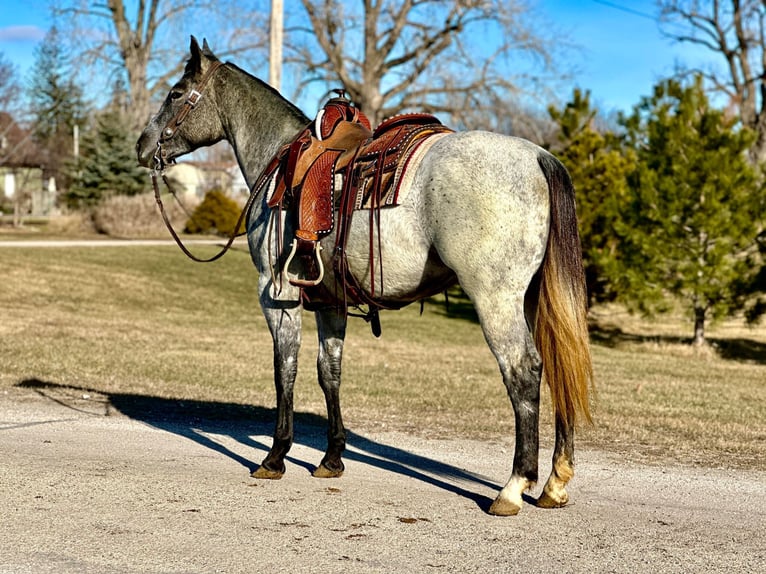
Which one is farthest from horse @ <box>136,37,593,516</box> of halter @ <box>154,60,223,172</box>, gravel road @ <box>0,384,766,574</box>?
halter @ <box>154,60,223,172</box>

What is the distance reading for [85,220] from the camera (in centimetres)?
3394

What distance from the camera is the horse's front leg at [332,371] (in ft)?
20.2

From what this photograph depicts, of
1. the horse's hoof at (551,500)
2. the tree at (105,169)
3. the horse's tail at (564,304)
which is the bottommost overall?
the horse's hoof at (551,500)

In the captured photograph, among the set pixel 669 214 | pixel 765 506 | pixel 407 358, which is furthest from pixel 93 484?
pixel 669 214

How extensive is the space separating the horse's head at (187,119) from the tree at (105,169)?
2977 centimetres

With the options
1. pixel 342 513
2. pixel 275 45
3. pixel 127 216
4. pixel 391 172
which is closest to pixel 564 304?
pixel 391 172

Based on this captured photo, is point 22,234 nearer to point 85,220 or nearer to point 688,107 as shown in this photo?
point 85,220

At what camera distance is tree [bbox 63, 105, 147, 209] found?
35.6 m

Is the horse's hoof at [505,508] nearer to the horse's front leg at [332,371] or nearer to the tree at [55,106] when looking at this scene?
the horse's front leg at [332,371]

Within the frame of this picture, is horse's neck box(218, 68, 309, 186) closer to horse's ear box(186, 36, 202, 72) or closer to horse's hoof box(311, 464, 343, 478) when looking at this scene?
horse's ear box(186, 36, 202, 72)

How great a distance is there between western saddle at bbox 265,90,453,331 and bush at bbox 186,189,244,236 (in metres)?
30.0

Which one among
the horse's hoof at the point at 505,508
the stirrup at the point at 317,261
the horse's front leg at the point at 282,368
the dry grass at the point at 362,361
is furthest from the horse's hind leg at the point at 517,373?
the horse's front leg at the point at 282,368

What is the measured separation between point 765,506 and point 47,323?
13.0 m

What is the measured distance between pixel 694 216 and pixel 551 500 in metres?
13.4
